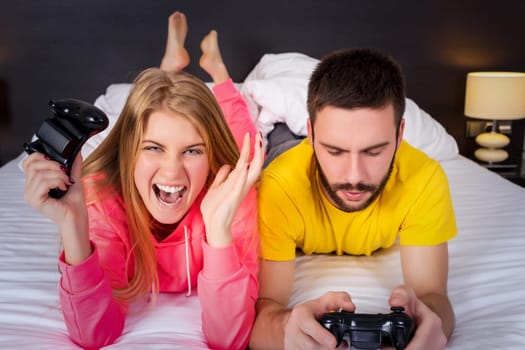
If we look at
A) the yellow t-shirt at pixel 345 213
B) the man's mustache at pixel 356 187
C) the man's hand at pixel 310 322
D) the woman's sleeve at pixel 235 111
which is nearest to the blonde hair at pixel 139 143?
the yellow t-shirt at pixel 345 213

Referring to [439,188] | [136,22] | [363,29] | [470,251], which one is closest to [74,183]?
[439,188]

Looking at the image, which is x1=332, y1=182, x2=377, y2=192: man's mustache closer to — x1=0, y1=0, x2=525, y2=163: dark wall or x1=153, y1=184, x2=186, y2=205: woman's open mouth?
x1=153, y1=184, x2=186, y2=205: woman's open mouth

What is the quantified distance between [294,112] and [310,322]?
1.32m

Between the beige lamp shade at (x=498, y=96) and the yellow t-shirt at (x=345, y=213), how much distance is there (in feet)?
4.48

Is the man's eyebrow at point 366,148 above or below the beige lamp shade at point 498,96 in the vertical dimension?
above

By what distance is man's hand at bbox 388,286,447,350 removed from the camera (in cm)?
73

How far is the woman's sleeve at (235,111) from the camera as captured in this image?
1810mm

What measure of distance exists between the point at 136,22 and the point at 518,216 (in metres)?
1.82

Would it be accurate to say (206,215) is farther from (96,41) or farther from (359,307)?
(96,41)

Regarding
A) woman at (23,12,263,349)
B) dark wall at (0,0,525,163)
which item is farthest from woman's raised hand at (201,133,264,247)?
dark wall at (0,0,525,163)

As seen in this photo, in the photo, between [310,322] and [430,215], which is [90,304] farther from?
[430,215]

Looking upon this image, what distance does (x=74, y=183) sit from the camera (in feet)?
2.72

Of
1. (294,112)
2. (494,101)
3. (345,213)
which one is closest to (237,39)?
(294,112)

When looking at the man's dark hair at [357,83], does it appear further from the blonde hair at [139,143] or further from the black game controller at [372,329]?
the black game controller at [372,329]
